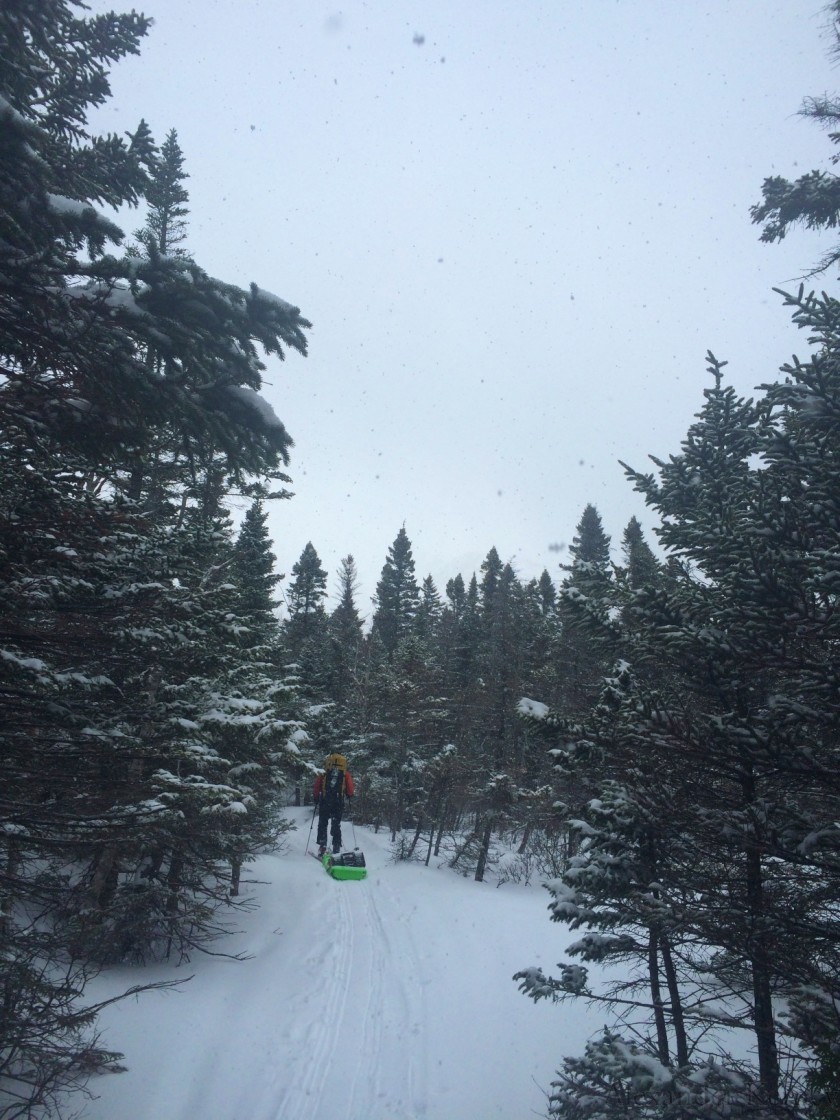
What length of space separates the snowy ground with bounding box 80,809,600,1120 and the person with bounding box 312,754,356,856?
3.79m

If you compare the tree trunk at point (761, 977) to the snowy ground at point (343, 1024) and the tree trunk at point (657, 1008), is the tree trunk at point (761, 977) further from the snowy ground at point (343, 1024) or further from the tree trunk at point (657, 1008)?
the snowy ground at point (343, 1024)

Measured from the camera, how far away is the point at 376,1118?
738 cm

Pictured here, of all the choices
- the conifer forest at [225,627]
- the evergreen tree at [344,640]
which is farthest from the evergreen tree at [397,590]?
the conifer forest at [225,627]

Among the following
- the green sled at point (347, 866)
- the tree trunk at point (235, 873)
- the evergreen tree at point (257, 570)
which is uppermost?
the evergreen tree at point (257, 570)

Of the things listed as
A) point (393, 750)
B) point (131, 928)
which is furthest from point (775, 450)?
point (393, 750)

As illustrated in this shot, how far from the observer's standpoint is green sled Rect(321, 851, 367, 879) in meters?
18.4

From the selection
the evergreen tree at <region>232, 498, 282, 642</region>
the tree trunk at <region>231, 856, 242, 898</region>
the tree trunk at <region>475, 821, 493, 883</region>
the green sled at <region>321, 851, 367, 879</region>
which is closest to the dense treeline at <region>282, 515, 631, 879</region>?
the tree trunk at <region>475, 821, 493, 883</region>

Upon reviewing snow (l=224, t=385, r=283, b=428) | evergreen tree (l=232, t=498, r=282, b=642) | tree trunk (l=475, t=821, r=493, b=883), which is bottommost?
tree trunk (l=475, t=821, r=493, b=883)

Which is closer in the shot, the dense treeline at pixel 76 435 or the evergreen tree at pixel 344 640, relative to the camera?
the dense treeline at pixel 76 435

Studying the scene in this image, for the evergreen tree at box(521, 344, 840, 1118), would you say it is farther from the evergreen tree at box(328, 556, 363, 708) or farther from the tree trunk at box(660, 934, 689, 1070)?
the evergreen tree at box(328, 556, 363, 708)

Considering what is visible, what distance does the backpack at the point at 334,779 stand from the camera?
65.9 ft

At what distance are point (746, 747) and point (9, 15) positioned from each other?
9.05 metres

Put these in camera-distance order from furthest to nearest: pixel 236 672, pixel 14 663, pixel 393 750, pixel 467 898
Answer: pixel 393 750
pixel 467 898
pixel 236 672
pixel 14 663

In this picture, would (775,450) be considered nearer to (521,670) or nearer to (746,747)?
(746,747)
